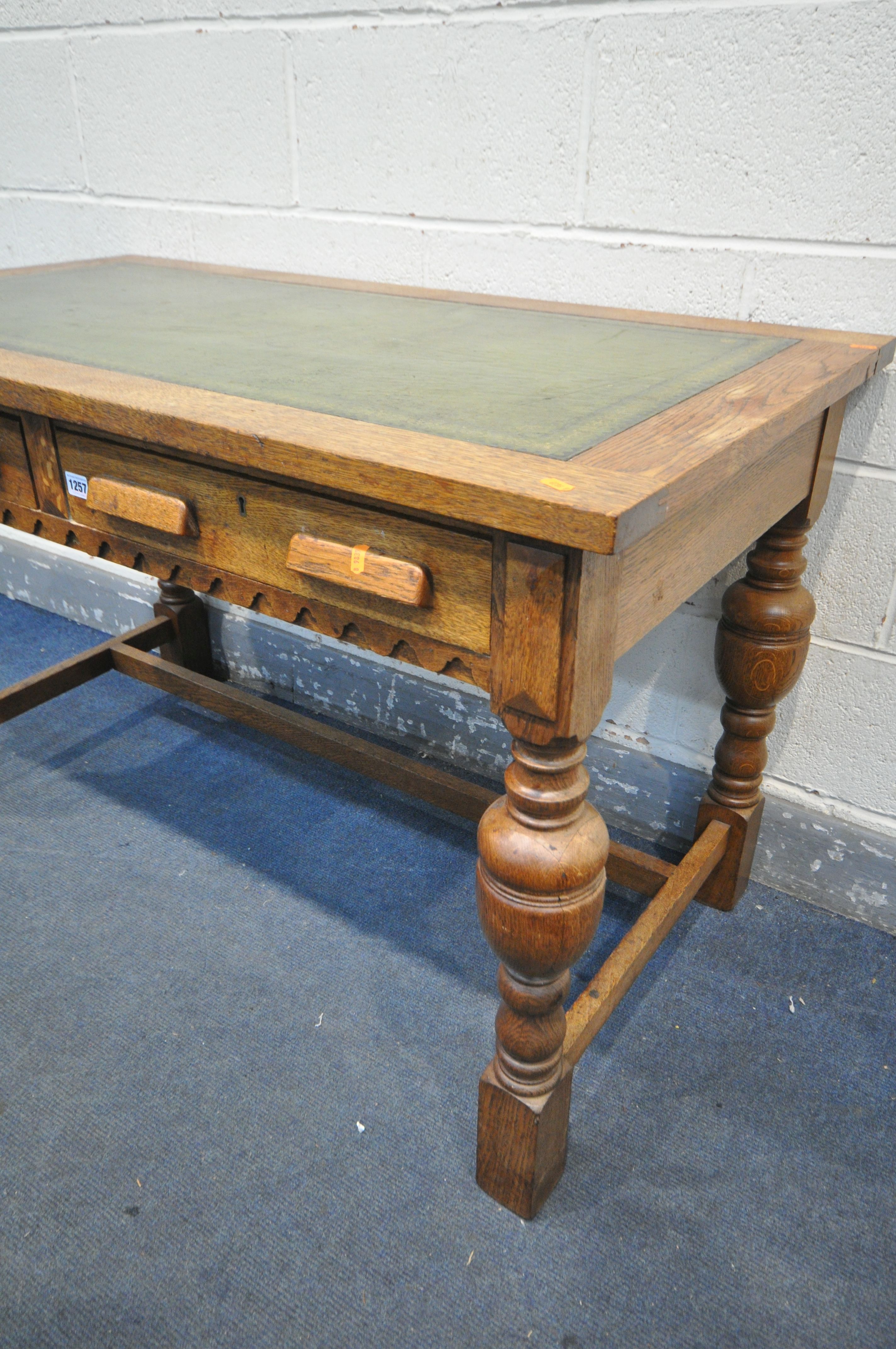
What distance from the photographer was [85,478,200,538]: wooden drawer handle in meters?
0.90

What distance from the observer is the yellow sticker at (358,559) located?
30.4 inches

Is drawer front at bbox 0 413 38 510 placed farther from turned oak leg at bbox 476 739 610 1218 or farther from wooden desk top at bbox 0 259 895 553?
turned oak leg at bbox 476 739 610 1218

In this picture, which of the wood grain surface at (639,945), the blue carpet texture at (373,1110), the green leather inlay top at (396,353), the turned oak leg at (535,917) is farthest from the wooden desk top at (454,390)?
the blue carpet texture at (373,1110)

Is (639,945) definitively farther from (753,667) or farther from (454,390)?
(454,390)

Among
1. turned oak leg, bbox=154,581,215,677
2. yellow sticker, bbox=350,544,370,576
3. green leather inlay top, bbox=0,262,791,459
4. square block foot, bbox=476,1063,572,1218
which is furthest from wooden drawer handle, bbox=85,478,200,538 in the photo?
turned oak leg, bbox=154,581,215,677

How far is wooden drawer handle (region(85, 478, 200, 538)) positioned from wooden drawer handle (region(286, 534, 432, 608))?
5.2 inches

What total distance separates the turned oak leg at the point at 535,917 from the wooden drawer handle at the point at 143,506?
38 cm

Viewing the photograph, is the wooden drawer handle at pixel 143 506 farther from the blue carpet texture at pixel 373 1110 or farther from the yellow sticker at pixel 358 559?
the blue carpet texture at pixel 373 1110

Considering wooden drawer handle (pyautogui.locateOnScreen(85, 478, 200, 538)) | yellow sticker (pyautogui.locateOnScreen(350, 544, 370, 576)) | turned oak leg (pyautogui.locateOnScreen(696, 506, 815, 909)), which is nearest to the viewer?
yellow sticker (pyautogui.locateOnScreen(350, 544, 370, 576))

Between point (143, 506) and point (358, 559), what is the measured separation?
27cm

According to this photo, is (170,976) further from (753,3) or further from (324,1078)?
(753,3)

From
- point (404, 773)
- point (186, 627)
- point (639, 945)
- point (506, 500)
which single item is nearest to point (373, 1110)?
point (639, 945)

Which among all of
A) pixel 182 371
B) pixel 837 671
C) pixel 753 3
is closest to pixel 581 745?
pixel 182 371

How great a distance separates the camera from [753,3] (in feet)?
3.51
